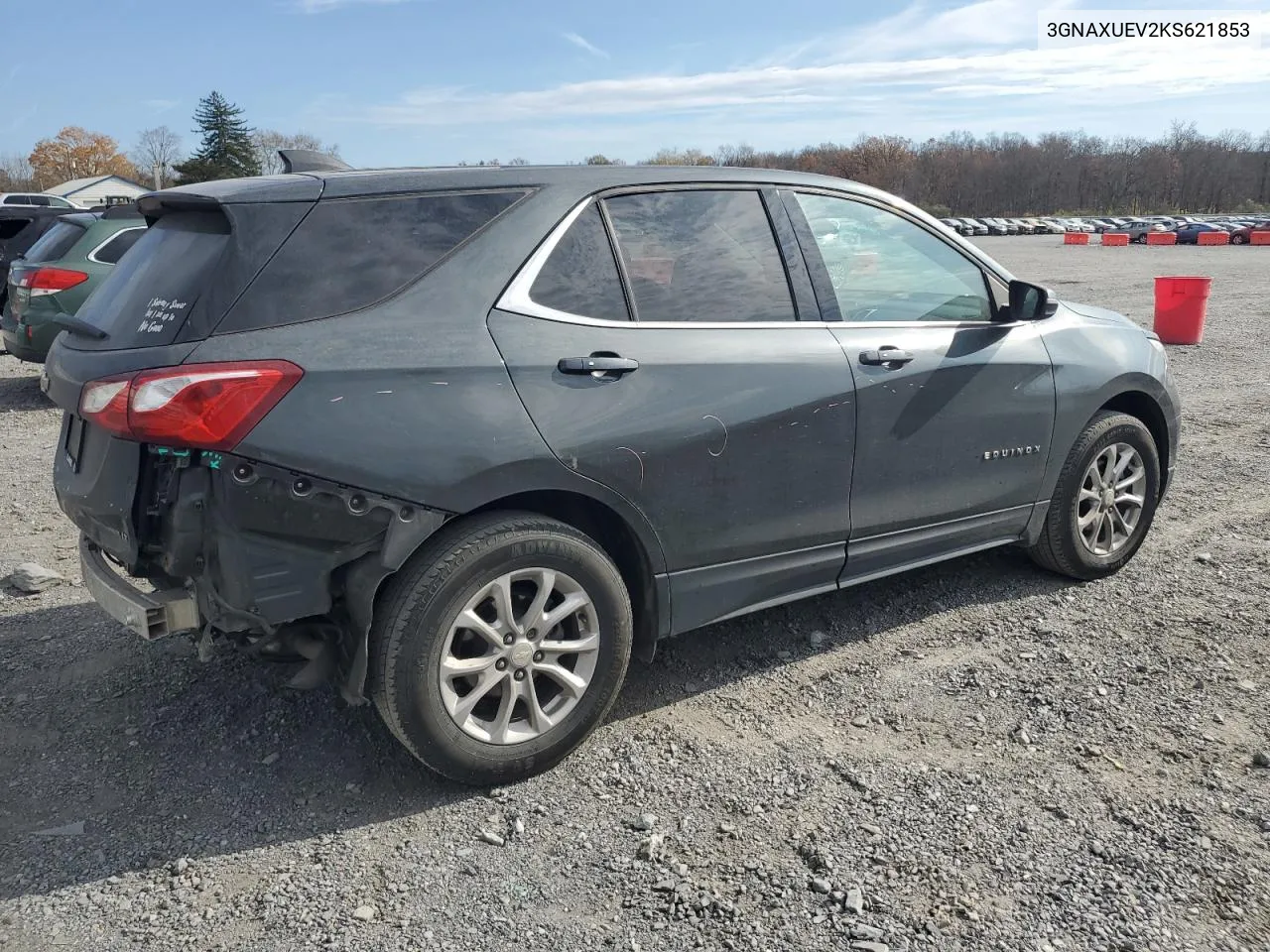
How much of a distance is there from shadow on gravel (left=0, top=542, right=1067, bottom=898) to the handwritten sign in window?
144cm

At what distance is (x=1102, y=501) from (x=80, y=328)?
430cm

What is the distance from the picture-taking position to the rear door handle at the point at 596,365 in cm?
315

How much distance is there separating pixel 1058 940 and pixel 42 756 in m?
3.17

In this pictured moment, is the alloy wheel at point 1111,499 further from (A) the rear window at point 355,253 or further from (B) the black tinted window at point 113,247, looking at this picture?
(B) the black tinted window at point 113,247

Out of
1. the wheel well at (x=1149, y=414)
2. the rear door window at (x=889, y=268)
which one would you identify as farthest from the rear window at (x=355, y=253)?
the wheel well at (x=1149, y=414)

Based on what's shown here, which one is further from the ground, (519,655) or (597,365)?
(597,365)

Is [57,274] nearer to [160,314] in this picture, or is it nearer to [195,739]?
[195,739]

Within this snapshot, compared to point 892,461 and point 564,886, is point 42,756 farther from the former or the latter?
point 892,461

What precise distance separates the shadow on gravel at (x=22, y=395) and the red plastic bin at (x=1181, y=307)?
1298cm

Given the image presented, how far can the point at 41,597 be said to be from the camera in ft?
15.6

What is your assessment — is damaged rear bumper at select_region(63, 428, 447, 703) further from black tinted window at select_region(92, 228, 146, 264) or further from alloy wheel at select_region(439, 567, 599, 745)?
black tinted window at select_region(92, 228, 146, 264)

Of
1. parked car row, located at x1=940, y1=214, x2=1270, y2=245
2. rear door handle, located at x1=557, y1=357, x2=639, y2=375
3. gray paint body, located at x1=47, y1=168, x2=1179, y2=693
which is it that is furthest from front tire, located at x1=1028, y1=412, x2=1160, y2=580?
parked car row, located at x1=940, y1=214, x2=1270, y2=245

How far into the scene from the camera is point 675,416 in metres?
3.33

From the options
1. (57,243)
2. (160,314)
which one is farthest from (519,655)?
(57,243)
